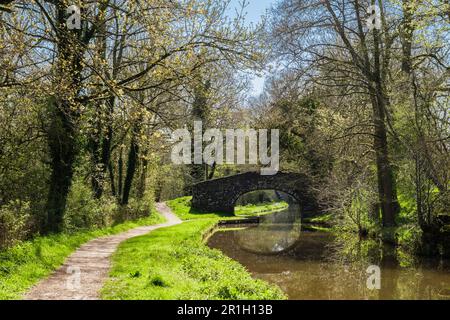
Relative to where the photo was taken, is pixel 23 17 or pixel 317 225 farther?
pixel 317 225

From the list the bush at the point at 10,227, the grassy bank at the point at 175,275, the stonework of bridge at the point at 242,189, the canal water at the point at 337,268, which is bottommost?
the canal water at the point at 337,268

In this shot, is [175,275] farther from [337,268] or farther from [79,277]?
[337,268]

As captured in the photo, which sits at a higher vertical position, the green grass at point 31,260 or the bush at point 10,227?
the bush at point 10,227

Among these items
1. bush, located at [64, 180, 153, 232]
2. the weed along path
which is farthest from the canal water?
bush, located at [64, 180, 153, 232]

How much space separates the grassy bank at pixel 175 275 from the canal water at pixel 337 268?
4.56ft

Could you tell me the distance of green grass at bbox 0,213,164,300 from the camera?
8.29 meters

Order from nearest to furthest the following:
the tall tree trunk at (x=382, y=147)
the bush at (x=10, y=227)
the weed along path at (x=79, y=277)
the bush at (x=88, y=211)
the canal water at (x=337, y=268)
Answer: the weed along path at (x=79, y=277) < the bush at (x=10, y=227) < the canal water at (x=337, y=268) < the bush at (x=88, y=211) < the tall tree trunk at (x=382, y=147)

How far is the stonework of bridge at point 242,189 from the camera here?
35406mm

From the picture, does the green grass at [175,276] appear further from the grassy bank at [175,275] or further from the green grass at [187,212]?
the green grass at [187,212]

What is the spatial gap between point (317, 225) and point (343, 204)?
10.1 metres

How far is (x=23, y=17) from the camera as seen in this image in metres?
12.9

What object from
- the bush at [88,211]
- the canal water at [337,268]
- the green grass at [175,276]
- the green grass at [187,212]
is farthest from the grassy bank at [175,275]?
the green grass at [187,212]
